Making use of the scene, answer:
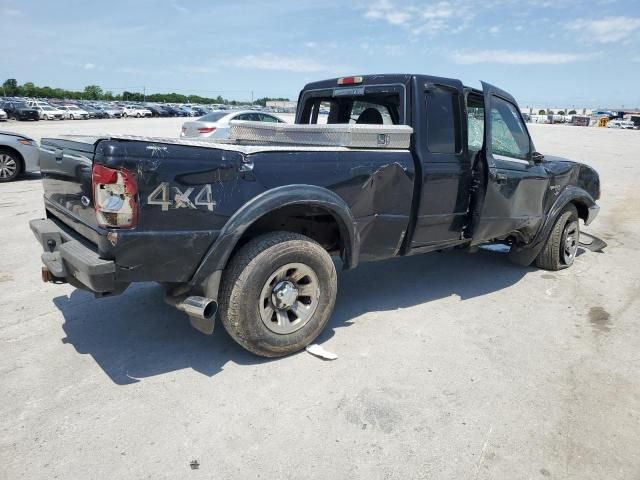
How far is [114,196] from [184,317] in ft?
5.60

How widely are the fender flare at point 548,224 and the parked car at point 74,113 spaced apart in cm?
5442

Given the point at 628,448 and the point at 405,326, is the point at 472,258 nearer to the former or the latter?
the point at 405,326

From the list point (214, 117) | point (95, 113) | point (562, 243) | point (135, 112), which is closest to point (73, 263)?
point (562, 243)

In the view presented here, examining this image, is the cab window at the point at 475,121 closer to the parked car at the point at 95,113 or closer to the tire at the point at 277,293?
the tire at the point at 277,293

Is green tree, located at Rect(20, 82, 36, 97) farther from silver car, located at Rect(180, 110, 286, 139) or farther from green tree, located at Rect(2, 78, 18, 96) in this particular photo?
silver car, located at Rect(180, 110, 286, 139)

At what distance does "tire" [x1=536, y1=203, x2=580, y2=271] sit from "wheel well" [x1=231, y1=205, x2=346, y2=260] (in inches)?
112

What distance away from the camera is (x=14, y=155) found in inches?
428

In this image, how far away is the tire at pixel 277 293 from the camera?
3229mm

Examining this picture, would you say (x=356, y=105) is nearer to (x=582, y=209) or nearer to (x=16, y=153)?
(x=582, y=209)

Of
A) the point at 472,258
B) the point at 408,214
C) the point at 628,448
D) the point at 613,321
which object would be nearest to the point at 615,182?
the point at 472,258

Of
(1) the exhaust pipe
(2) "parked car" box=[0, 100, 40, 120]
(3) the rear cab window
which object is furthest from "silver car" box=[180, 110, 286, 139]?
(2) "parked car" box=[0, 100, 40, 120]

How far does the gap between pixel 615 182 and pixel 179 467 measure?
14.0 metres

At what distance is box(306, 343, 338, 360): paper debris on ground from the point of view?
3564mm

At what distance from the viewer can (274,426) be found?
2.80 m
